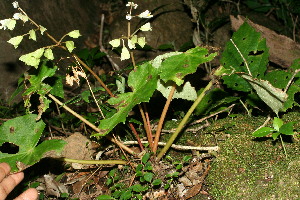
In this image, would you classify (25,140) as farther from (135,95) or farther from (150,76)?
(150,76)

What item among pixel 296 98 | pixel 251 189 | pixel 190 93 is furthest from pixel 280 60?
pixel 251 189

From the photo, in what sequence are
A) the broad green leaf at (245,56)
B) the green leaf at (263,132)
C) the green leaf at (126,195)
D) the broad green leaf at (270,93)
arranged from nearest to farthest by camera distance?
the broad green leaf at (270,93) < the green leaf at (263,132) < the green leaf at (126,195) < the broad green leaf at (245,56)

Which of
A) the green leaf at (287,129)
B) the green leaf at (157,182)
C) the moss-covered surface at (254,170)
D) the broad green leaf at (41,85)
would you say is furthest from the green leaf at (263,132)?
the broad green leaf at (41,85)

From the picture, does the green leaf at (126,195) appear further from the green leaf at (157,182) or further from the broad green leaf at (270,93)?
the broad green leaf at (270,93)

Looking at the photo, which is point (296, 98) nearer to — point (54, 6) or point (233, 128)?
point (233, 128)

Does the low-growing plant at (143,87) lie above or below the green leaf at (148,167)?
above

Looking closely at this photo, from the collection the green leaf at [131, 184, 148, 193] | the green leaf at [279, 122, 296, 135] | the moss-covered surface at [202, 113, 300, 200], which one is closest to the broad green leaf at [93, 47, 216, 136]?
the green leaf at [131, 184, 148, 193]
